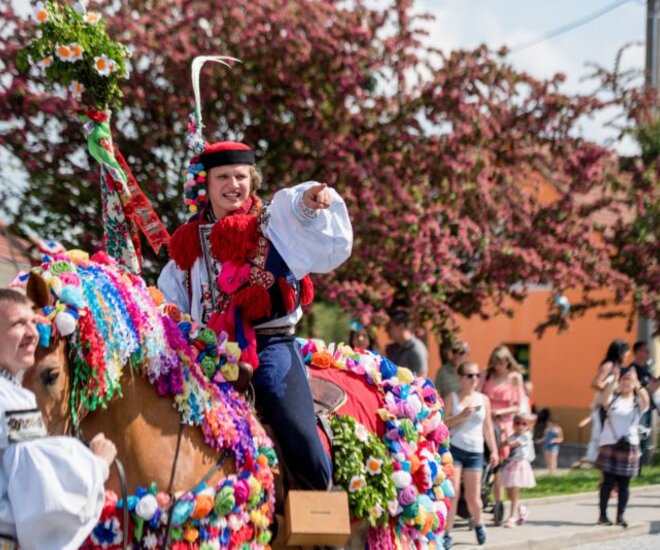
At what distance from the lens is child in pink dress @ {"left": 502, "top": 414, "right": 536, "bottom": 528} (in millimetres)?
11625

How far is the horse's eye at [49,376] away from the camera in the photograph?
4062 millimetres

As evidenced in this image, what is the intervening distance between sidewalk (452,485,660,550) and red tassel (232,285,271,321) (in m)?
5.71

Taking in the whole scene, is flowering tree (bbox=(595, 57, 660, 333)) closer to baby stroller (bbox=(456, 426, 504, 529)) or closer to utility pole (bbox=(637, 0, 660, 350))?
utility pole (bbox=(637, 0, 660, 350))

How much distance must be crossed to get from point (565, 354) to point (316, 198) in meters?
26.3

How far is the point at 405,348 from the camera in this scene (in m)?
9.75

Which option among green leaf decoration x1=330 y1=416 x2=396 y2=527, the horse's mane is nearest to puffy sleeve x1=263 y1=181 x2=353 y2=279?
the horse's mane

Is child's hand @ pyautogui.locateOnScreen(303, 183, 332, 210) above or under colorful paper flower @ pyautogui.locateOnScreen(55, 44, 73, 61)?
under

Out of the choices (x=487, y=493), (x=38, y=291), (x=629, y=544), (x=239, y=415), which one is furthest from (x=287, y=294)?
(x=629, y=544)

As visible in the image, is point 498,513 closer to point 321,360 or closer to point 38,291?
point 321,360

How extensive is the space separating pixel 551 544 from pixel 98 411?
7.47 metres

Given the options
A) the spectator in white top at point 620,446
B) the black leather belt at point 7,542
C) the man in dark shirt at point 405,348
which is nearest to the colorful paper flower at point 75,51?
the black leather belt at point 7,542

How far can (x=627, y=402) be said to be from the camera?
12.2 m

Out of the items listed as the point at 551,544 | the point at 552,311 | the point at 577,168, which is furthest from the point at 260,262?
the point at 552,311

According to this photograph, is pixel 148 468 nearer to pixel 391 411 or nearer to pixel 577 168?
pixel 391 411
